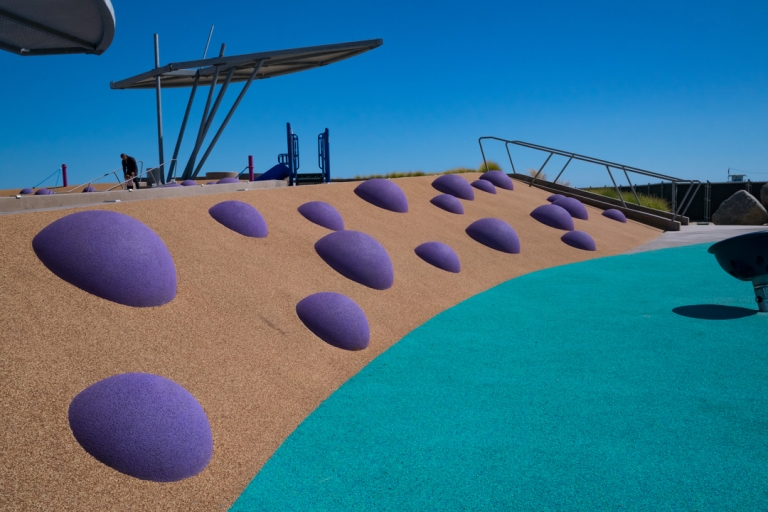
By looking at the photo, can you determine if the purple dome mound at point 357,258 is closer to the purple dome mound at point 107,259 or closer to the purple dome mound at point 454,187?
the purple dome mound at point 107,259

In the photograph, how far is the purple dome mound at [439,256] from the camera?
9.03m

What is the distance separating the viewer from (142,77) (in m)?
26.5

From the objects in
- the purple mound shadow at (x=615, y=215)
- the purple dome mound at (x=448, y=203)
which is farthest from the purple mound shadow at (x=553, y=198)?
the purple dome mound at (x=448, y=203)

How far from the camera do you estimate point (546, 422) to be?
13.3ft

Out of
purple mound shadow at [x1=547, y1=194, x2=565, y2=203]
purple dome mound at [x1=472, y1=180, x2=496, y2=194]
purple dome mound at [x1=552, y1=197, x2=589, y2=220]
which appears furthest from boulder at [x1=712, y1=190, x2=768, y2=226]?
purple dome mound at [x1=472, y1=180, x2=496, y2=194]

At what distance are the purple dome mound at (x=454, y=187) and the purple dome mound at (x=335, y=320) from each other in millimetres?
8664

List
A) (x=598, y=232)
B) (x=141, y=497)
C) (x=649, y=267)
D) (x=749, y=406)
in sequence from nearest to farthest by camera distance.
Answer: (x=141, y=497)
(x=749, y=406)
(x=649, y=267)
(x=598, y=232)

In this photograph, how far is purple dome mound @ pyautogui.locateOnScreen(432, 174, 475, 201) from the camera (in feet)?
46.6

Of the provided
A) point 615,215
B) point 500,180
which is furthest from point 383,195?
point 615,215

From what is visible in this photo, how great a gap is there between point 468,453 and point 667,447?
1.31m

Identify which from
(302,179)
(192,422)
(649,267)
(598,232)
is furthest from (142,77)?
(192,422)

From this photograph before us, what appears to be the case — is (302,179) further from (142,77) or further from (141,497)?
(141,497)

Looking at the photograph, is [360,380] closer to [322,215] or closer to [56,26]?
[322,215]

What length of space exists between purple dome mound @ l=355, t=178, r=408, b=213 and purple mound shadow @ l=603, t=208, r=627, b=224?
7.72m
